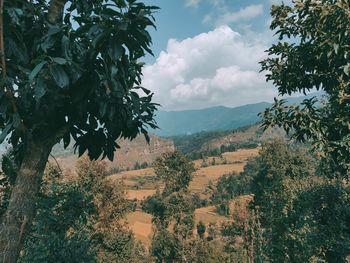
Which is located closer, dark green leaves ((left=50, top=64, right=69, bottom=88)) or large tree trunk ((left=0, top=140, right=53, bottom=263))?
dark green leaves ((left=50, top=64, right=69, bottom=88))

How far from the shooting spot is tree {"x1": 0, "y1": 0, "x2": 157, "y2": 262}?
4164mm

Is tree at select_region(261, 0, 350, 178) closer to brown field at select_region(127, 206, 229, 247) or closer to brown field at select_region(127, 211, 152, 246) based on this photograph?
brown field at select_region(127, 211, 152, 246)

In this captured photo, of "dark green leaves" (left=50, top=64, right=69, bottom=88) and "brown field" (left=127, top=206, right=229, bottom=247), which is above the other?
"dark green leaves" (left=50, top=64, right=69, bottom=88)

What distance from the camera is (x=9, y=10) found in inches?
176

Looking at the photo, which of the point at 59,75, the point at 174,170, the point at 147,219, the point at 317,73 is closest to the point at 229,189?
the point at 147,219

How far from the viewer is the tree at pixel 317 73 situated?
30.2 ft

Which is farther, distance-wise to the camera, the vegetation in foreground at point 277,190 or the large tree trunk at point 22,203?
the vegetation in foreground at point 277,190

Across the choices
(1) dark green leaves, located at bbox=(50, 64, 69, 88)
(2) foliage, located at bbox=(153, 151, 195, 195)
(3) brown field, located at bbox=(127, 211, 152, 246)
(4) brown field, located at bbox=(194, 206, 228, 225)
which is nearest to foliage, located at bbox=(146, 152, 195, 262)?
(2) foliage, located at bbox=(153, 151, 195, 195)

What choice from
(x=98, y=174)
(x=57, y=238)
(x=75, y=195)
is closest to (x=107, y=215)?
(x=98, y=174)

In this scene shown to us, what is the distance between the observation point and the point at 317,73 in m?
10.6

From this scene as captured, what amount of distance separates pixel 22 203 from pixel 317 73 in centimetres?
879

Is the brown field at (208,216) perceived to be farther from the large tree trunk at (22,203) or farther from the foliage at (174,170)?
the large tree trunk at (22,203)

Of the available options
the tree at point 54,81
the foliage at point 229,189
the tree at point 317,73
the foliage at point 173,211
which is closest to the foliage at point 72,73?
the tree at point 54,81

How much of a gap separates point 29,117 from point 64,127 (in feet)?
1.50
